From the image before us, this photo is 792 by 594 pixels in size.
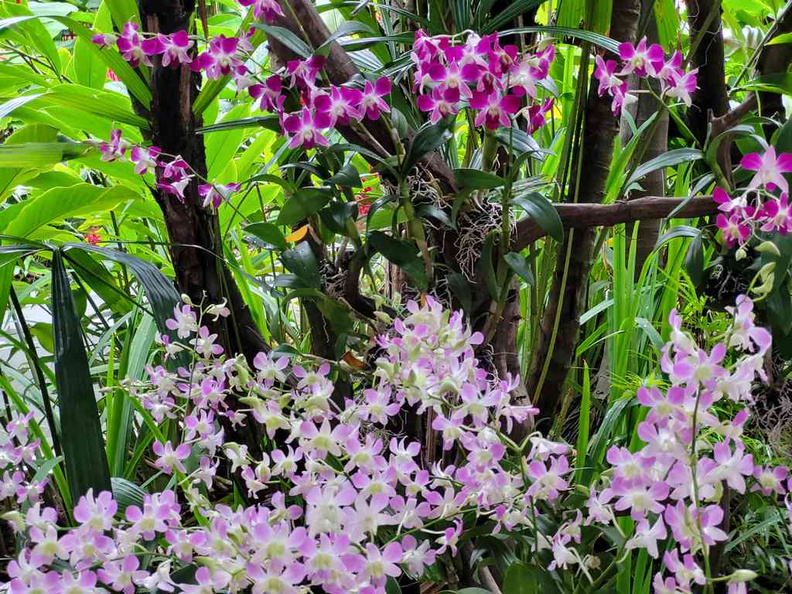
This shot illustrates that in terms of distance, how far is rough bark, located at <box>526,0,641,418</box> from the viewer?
76cm

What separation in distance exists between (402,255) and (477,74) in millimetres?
188

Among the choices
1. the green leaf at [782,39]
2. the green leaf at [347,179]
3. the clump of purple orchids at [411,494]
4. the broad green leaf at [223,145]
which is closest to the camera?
the clump of purple orchids at [411,494]

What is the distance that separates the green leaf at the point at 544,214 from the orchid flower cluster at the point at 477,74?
77 millimetres

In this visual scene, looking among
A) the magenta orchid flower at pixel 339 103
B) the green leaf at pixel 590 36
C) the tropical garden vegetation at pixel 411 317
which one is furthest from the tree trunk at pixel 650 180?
the magenta orchid flower at pixel 339 103

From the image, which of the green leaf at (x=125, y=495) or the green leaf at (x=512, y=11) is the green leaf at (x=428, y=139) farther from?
the green leaf at (x=125, y=495)

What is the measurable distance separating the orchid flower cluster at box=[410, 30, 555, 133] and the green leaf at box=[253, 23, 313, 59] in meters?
0.12

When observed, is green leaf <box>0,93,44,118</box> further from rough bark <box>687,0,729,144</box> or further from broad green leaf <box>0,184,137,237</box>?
rough bark <box>687,0,729,144</box>

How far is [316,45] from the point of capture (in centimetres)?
65

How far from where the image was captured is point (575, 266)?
2.64ft

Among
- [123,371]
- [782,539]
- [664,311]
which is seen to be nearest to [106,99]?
[123,371]

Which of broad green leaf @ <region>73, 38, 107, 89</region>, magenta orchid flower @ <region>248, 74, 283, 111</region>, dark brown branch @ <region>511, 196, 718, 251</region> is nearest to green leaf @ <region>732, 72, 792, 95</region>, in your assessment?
dark brown branch @ <region>511, 196, 718, 251</region>

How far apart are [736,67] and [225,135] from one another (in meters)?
1.07

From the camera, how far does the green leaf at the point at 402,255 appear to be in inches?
24.7

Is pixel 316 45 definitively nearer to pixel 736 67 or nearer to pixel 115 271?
pixel 115 271
